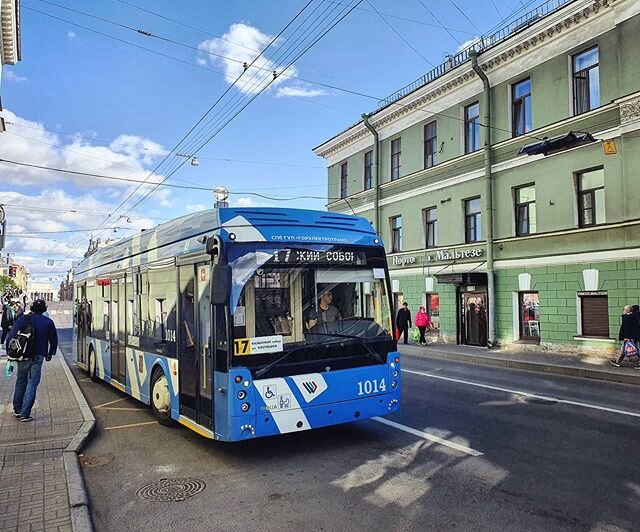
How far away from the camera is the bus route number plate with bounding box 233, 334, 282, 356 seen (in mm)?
5586

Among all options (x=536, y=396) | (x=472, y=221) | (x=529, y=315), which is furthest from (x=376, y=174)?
(x=536, y=396)

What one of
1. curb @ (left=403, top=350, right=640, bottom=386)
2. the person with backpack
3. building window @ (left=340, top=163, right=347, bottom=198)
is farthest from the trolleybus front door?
building window @ (left=340, top=163, right=347, bottom=198)

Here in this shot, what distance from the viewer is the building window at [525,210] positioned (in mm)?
18344

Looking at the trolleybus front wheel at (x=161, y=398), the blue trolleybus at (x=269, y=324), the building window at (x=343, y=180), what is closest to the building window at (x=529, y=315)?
the blue trolleybus at (x=269, y=324)

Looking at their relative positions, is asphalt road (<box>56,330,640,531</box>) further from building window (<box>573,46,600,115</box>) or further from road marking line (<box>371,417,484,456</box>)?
building window (<box>573,46,600,115</box>)

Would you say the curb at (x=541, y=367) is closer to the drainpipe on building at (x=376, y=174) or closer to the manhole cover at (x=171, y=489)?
the drainpipe on building at (x=376, y=174)

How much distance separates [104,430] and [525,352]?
566 inches

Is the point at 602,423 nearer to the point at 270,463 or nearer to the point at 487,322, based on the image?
the point at 270,463

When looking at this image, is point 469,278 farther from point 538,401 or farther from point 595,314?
point 538,401

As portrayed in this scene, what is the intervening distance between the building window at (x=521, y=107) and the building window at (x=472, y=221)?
316 cm

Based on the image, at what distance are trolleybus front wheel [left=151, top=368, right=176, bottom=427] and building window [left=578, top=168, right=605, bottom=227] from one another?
14.2m

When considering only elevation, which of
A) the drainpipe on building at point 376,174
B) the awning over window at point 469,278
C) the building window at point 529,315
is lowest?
the building window at point 529,315

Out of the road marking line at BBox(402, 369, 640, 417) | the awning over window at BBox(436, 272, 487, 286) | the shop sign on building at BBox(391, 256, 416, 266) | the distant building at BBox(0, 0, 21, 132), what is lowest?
the road marking line at BBox(402, 369, 640, 417)

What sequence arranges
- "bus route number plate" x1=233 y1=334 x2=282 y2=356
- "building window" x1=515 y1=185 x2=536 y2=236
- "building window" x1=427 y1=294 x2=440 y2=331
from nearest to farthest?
"bus route number plate" x1=233 y1=334 x2=282 y2=356 < "building window" x1=515 y1=185 x2=536 y2=236 < "building window" x1=427 y1=294 x2=440 y2=331
